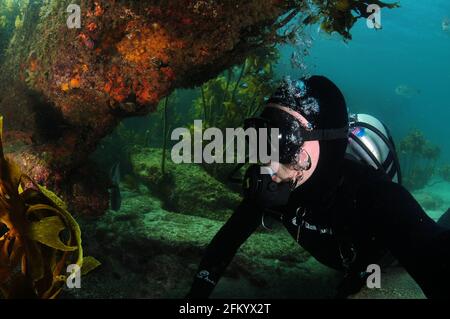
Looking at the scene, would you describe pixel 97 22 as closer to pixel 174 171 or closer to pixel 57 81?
pixel 57 81

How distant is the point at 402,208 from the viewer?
88.7 inches

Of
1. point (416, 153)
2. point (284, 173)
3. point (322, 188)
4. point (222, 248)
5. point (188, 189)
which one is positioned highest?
point (284, 173)

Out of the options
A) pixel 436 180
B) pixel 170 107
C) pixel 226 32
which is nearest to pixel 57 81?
pixel 226 32

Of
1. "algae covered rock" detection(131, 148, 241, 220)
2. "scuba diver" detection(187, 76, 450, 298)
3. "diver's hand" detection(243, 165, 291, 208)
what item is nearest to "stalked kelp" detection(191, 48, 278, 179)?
"algae covered rock" detection(131, 148, 241, 220)

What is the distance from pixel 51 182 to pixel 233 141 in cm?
464

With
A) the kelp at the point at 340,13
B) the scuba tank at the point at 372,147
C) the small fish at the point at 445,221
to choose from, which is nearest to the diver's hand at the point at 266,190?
the scuba tank at the point at 372,147

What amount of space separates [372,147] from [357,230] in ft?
3.34

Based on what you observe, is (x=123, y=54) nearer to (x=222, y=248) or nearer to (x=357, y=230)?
(x=222, y=248)

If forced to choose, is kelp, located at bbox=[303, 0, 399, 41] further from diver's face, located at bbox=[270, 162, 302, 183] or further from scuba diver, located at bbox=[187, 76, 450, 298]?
diver's face, located at bbox=[270, 162, 302, 183]

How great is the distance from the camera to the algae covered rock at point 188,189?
20.4ft

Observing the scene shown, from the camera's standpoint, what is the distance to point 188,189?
21.1 ft

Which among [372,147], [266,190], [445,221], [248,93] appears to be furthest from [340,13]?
[445,221]

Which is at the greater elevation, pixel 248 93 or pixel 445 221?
pixel 248 93

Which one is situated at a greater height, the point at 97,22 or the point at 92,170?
the point at 97,22
